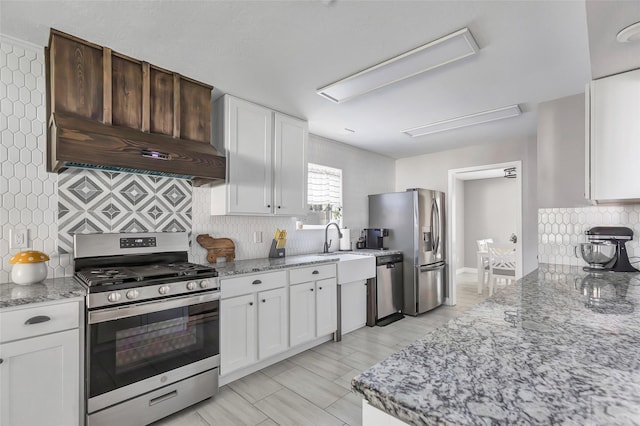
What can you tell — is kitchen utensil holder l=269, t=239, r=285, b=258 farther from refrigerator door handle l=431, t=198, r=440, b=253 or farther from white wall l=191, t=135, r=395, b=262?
refrigerator door handle l=431, t=198, r=440, b=253

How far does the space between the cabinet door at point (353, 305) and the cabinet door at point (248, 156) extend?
1.31 m

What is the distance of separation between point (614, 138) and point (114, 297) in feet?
10.0

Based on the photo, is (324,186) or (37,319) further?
(324,186)

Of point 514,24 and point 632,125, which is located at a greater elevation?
point 514,24

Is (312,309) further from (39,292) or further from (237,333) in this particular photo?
(39,292)

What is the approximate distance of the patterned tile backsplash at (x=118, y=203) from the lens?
2.16 meters

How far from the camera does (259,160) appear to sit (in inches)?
117

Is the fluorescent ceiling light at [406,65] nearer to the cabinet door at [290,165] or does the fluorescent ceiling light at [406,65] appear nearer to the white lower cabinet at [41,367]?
the cabinet door at [290,165]

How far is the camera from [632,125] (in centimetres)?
170

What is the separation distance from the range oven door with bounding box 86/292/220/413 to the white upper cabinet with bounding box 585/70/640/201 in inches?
Result: 103

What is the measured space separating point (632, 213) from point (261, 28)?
296cm

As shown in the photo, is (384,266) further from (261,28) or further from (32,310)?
(32,310)

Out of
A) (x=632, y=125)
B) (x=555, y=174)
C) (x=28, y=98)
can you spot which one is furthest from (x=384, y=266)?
(x=28, y=98)

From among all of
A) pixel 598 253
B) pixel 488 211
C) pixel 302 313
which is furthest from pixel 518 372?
pixel 488 211
